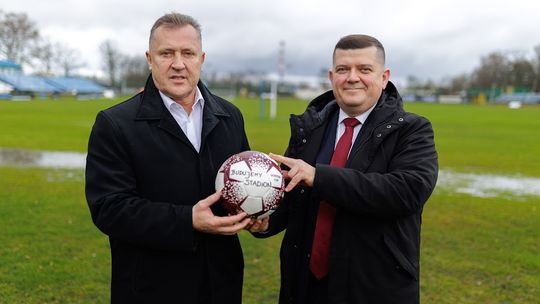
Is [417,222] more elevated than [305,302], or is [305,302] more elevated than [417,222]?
[417,222]

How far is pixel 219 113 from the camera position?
3137 mm

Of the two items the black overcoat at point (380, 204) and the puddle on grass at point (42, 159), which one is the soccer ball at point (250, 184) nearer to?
the black overcoat at point (380, 204)

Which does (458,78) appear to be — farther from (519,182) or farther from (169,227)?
(169,227)

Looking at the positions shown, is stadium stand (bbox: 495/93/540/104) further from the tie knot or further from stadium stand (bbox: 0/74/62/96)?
the tie knot

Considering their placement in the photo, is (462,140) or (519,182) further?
(462,140)

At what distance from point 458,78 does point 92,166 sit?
12915 cm

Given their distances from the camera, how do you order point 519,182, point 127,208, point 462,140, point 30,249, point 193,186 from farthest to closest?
point 462,140 < point 519,182 < point 30,249 < point 193,186 < point 127,208

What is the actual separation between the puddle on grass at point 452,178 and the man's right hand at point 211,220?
980 centimetres

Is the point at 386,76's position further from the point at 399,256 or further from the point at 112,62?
the point at 112,62

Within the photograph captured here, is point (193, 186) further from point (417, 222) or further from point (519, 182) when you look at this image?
point (519, 182)

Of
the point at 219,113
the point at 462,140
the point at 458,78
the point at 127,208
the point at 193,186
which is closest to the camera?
the point at 127,208

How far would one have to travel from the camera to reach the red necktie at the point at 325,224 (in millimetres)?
3107

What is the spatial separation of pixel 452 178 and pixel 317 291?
10934 mm

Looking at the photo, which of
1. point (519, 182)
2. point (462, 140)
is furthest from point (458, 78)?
point (519, 182)
